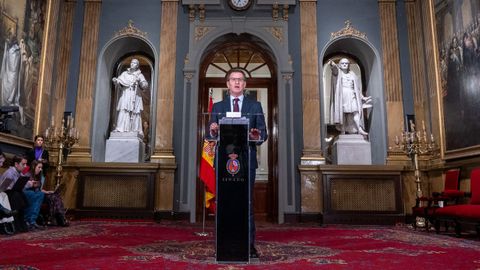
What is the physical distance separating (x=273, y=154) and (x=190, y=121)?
1.89 m

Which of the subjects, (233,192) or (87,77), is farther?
(87,77)

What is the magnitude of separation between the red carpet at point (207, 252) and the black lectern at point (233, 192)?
0.13 m

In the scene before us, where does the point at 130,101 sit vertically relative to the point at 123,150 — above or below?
above

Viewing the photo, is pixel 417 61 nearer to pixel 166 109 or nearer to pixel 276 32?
pixel 276 32

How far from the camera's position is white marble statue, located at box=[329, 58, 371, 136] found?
794 centimetres

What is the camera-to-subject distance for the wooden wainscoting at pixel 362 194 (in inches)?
281

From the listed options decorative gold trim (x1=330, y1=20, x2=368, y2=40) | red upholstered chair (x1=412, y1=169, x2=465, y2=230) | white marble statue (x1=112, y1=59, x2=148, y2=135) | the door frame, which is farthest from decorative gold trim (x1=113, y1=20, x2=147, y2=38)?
red upholstered chair (x1=412, y1=169, x2=465, y2=230)

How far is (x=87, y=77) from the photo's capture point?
811 cm

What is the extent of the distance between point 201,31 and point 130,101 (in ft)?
6.93

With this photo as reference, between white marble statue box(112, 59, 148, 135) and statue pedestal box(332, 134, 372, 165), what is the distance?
4.12 meters

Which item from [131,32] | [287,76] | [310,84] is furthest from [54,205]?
[310,84]

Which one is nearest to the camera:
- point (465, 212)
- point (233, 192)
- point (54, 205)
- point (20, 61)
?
point (233, 192)

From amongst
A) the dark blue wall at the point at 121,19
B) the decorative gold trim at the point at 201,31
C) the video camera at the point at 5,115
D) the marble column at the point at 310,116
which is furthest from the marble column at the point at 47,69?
the marble column at the point at 310,116

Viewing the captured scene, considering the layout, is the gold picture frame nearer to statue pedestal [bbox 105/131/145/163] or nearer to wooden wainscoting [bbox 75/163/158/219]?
wooden wainscoting [bbox 75/163/158/219]
